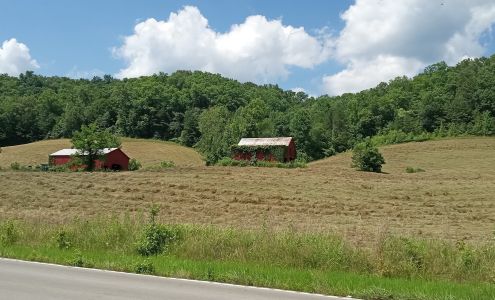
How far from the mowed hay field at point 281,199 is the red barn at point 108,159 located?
1389cm

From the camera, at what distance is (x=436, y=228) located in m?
23.9

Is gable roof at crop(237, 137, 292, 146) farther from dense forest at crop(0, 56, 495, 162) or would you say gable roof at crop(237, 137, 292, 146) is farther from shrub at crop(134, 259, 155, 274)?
shrub at crop(134, 259, 155, 274)

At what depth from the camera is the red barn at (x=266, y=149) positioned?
236 ft

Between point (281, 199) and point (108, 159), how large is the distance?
3856 cm

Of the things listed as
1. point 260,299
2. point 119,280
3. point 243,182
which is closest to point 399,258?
point 260,299

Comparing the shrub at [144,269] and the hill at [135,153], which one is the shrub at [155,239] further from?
the hill at [135,153]

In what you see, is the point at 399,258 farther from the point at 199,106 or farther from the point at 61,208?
the point at 199,106

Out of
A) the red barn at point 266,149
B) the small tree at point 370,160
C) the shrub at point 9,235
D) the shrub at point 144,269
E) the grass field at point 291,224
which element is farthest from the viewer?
the red barn at point 266,149

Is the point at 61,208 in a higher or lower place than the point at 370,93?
lower

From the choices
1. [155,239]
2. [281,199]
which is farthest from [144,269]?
[281,199]

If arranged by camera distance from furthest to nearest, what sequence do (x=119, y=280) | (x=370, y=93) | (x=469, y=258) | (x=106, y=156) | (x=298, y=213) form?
(x=370, y=93) → (x=106, y=156) → (x=298, y=213) → (x=469, y=258) → (x=119, y=280)

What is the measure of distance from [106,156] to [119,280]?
193ft

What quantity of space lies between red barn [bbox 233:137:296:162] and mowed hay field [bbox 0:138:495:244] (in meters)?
15.4

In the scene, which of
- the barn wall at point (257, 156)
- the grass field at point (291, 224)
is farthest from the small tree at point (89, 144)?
the barn wall at point (257, 156)
